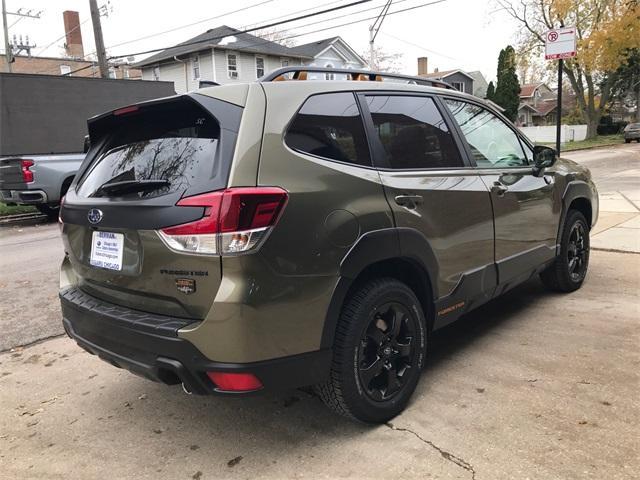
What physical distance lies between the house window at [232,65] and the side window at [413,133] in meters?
34.5

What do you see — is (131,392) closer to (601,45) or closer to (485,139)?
(485,139)

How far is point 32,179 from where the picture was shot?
11.0 m

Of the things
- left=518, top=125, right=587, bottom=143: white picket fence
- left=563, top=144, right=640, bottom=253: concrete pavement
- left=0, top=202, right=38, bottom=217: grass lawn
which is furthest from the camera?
left=518, top=125, right=587, bottom=143: white picket fence

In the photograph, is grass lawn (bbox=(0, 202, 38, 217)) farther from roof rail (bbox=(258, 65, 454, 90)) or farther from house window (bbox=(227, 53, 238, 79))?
house window (bbox=(227, 53, 238, 79))

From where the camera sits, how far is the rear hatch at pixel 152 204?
233 cm

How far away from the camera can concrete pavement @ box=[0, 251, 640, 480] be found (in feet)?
8.36

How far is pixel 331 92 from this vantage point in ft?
9.30

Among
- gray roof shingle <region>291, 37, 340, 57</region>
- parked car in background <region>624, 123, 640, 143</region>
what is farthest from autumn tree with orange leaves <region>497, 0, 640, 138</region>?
gray roof shingle <region>291, 37, 340, 57</region>

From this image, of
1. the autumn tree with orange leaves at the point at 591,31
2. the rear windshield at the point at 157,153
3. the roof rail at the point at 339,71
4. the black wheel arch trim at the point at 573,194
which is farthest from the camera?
the autumn tree with orange leaves at the point at 591,31

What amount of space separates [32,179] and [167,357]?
1031cm

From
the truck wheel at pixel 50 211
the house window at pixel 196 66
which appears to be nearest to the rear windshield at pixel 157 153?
the truck wheel at pixel 50 211

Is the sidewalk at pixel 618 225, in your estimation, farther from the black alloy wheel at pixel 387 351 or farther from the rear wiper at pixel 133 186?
the rear wiper at pixel 133 186

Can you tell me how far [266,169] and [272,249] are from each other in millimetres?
361

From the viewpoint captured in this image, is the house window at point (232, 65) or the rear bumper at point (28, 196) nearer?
the rear bumper at point (28, 196)
